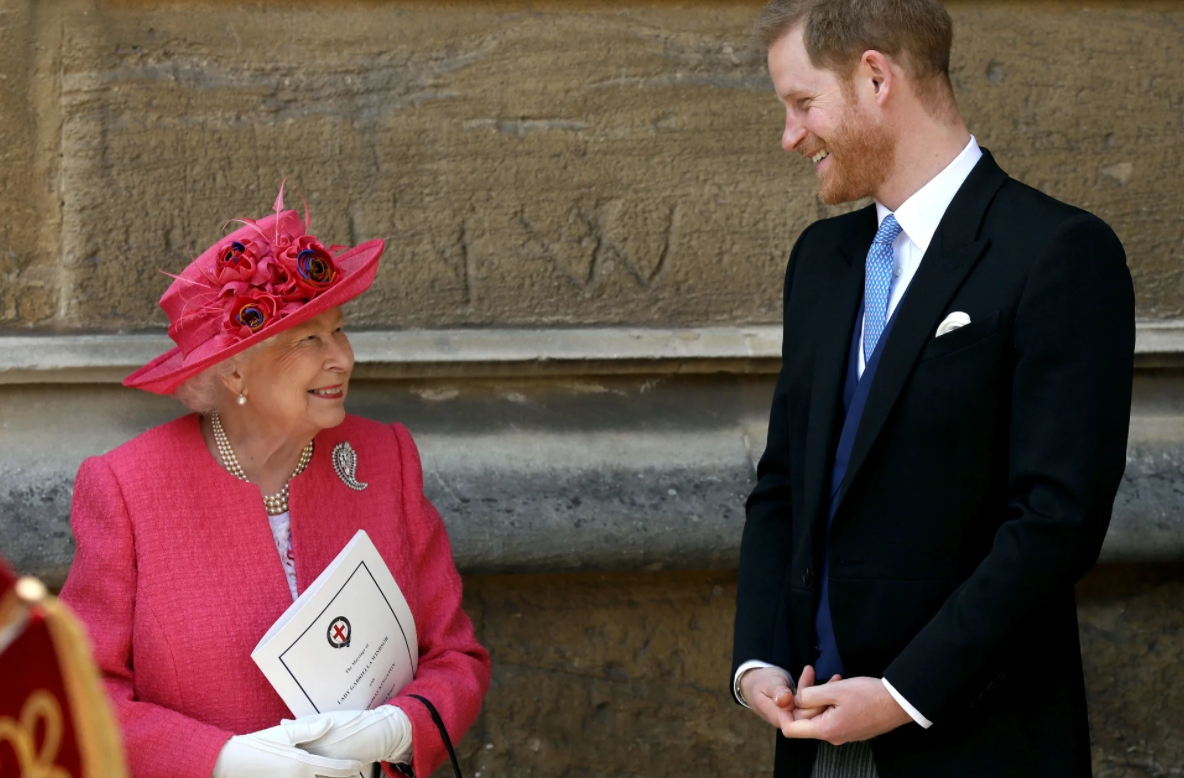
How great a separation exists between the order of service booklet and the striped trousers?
688mm

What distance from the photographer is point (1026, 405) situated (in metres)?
1.71

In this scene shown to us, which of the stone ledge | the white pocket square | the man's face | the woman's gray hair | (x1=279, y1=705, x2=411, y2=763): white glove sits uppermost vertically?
the man's face

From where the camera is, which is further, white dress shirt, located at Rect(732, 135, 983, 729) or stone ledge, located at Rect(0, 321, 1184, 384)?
stone ledge, located at Rect(0, 321, 1184, 384)

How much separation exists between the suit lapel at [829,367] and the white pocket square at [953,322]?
18cm

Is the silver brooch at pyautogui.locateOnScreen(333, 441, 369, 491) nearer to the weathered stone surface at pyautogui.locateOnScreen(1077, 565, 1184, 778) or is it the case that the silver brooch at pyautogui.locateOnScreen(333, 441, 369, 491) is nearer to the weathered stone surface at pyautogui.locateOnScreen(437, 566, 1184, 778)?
the weathered stone surface at pyautogui.locateOnScreen(437, 566, 1184, 778)

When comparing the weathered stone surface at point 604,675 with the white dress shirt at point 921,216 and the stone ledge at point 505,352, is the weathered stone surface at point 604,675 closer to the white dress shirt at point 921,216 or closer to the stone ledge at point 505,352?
the stone ledge at point 505,352

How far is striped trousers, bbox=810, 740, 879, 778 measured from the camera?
191cm

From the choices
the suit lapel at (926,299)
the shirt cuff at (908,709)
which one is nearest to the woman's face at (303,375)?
the suit lapel at (926,299)

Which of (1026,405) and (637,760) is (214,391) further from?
(637,760)

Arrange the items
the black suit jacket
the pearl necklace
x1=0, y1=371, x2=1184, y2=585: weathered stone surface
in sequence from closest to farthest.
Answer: the black suit jacket < the pearl necklace < x1=0, y1=371, x2=1184, y2=585: weathered stone surface

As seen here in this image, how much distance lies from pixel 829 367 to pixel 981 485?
0.29 metres

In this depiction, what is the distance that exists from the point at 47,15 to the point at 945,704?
2514mm

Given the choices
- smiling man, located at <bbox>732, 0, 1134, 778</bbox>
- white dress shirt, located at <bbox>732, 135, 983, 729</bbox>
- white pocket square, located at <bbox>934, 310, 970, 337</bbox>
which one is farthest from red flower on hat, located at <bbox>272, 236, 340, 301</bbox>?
white pocket square, located at <bbox>934, 310, 970, 337</bbox>

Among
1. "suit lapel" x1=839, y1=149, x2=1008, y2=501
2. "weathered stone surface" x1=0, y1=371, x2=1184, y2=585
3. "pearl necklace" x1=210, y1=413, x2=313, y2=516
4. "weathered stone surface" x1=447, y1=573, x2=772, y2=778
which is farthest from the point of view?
"weathered stone surface" x1=447, y1=573, x2=772, y2=778
